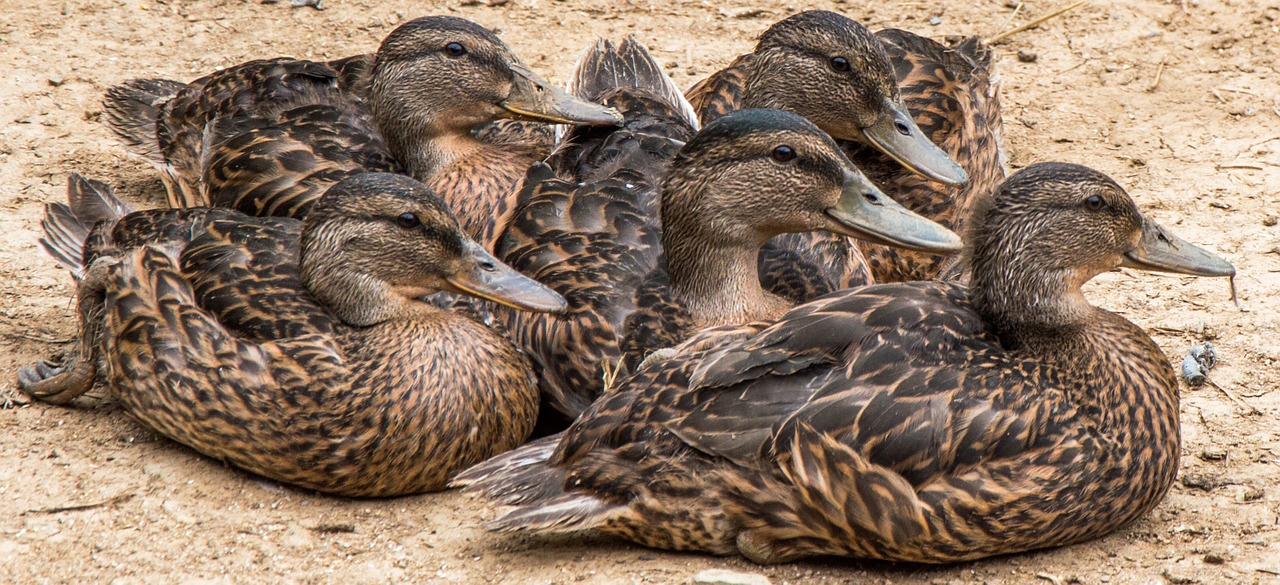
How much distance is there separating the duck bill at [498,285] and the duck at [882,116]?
1.04m

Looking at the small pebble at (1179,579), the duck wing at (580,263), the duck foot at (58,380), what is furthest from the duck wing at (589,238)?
the small pebble at (1179,579)

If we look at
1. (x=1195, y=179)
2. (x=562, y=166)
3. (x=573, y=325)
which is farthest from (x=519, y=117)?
(x=1195, y=179)

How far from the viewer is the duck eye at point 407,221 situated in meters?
4.89

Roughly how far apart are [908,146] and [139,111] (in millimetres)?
3453

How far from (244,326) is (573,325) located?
106 cm

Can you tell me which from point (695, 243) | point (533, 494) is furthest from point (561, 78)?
point (533, 494)

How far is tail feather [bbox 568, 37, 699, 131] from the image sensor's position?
6898 mm

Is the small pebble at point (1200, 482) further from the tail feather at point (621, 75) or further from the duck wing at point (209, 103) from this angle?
the duck wing at point (209, 103)

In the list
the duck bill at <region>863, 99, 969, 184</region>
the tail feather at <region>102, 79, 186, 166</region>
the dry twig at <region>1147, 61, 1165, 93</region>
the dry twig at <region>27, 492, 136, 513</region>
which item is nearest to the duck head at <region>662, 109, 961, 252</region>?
the duck bill at <region>863, 99, 969, 184</region>

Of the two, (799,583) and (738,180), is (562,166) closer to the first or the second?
(738,180)

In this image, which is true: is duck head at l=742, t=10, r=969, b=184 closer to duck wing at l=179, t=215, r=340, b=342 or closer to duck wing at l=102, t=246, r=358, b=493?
duck wing at l=179, t=215, r=340, b=342

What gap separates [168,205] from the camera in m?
6.81

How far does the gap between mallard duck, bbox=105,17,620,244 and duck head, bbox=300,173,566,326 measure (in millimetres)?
843

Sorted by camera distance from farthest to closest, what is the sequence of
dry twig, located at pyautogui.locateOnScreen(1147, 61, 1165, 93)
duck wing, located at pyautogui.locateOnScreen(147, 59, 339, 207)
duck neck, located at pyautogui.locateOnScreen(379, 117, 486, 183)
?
dry twig, located at pyautogui.locateOnScreen(1147, 61, 1165, 93)
duck wing, located at pyautogui.locateOnScreen(147, 59, 339, 207)
duck neck, located at pyautogui.locateOnScreen(379, 117, 486, 183)
